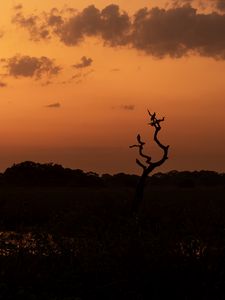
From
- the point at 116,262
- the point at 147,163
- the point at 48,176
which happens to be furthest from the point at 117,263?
the point at 48,176

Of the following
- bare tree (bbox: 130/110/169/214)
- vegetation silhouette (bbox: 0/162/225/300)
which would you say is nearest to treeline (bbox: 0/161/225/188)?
bare tree (bbox: 130/110/169/214)

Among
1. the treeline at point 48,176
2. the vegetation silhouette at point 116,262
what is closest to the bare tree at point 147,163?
the vegetation silhouette at point 116,262

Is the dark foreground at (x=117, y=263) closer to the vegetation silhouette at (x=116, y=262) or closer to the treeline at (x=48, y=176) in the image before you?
the vegetation silhouette at (x=116, y=262)

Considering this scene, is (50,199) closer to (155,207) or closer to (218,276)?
(155,207)

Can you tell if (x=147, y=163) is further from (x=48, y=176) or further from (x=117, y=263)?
(x=48, y=176)

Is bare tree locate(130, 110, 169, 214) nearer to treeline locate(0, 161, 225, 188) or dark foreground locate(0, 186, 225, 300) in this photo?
dark foreground locate(0, 186, 225, 300)

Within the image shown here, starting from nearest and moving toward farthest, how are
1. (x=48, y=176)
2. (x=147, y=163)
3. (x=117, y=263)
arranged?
(x=117, y=263) → (x=147, y=163) → (x=48, y=176)

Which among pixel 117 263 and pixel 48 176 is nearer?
pixel 117 263

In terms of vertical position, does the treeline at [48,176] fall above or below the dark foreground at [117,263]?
above

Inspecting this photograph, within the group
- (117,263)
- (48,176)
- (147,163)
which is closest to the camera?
(117,263)

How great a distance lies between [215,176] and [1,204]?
66366mm

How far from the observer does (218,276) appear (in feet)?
36.4

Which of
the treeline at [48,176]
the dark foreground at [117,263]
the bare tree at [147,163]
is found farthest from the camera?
the treeline at [48,176]

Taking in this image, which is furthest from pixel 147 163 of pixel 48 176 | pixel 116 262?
pixel 48 176
